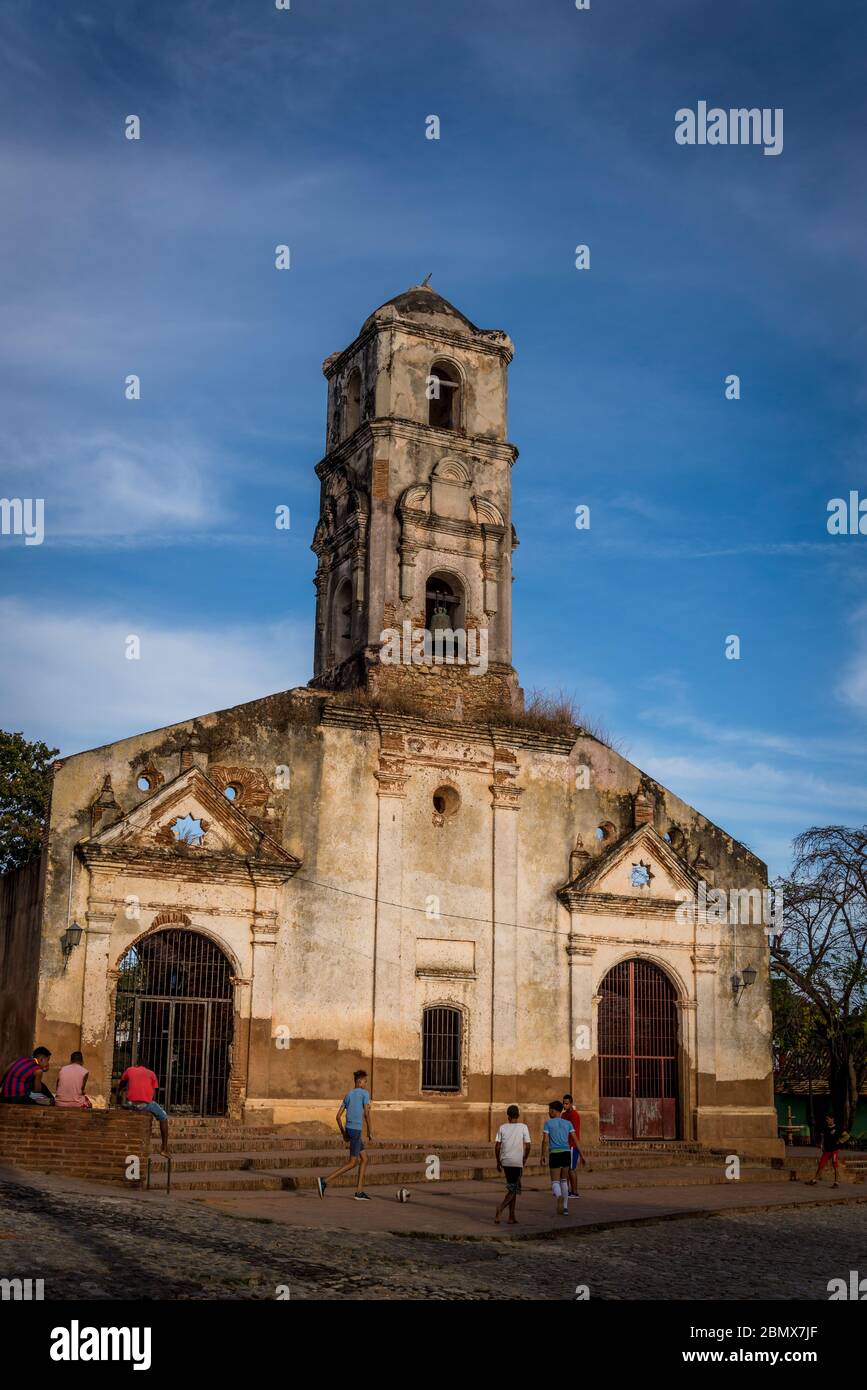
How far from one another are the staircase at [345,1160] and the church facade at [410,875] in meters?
0.76

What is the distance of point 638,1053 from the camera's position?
27.0m

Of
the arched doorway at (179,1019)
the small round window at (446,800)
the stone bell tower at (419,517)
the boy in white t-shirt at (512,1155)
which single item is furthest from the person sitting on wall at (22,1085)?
the stone bell tower at (419,517)

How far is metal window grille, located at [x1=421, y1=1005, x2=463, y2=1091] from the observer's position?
82.2ft

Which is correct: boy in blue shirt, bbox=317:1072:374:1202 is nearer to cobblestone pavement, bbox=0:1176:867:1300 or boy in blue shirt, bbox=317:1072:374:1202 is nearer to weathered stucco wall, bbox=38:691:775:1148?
cobblestone pavement, bbox=0:1176:867:1300

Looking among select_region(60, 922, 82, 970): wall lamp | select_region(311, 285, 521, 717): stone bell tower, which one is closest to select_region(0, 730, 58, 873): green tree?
select_region(311, 285, 521, 717): stone bell tower

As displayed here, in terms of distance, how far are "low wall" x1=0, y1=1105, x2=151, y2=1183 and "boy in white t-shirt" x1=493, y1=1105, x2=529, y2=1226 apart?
4.12 meters

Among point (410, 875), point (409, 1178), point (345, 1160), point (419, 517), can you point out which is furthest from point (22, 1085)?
point (419, 517)

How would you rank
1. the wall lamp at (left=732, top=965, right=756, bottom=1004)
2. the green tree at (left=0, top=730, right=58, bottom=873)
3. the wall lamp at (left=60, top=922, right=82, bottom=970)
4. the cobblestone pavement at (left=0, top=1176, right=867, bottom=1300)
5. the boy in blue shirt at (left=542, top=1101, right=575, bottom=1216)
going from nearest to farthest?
the cobblestone pavement at (left=0, top=1176, right=867, bottom=1300)
the boy in blue shirt at (left=542, top=1101, right=575, bottom=1216)
the wall lamp at (left=60, top=922, right=82, bottom=970)
the wall lamp at (left=732, top=965, right=756, bottom=1004)
the green tree at (left=0, top=730, right=58, bottom=873)

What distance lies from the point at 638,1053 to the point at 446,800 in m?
5.89

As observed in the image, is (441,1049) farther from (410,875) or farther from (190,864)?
(190,864)

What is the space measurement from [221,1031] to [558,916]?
21.6 feet

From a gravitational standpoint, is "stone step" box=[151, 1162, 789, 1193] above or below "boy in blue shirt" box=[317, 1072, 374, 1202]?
below

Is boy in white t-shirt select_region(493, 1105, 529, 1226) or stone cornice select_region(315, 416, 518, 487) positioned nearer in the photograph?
boy in white t-shirt select_region(493, 1105, 529, 1226)
